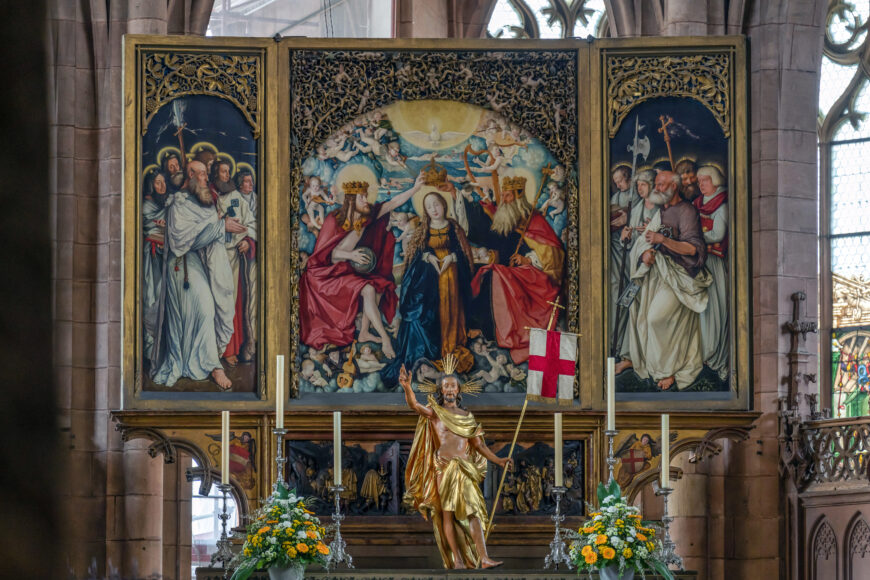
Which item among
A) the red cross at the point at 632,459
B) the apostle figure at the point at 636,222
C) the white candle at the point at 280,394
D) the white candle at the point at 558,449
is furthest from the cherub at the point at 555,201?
the white candle at the point at 280,394

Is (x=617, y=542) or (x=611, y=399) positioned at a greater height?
(x=611, y=399)

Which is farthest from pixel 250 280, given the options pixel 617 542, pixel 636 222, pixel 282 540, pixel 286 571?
pixel 617 542

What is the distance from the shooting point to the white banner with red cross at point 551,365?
945 centimetres

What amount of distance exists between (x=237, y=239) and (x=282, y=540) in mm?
2614

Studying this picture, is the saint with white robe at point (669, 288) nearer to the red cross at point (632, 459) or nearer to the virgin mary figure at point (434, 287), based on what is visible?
the red cross at point (632, 459)

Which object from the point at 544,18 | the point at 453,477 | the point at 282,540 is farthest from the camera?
the point at 544,18

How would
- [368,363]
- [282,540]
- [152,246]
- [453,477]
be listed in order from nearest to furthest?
1. [282,540]
2. [453,477]
3. [152,246]
4. [368,363]

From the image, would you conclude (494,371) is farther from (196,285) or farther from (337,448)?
(196,285)

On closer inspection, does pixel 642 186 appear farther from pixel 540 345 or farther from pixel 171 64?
pixel 171 64

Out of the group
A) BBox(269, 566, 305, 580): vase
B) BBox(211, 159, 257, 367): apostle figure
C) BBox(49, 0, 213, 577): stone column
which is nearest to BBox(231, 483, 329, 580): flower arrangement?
BBox(269, 566, 305, 580): vase

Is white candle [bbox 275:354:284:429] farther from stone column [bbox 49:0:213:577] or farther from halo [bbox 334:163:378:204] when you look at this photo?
stone column [bbox 49:0:213:577]

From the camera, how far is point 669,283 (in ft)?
32.4

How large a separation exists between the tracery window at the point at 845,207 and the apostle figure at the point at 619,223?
424 centimetres

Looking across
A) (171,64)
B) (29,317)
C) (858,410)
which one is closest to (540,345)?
→ (171,64)
